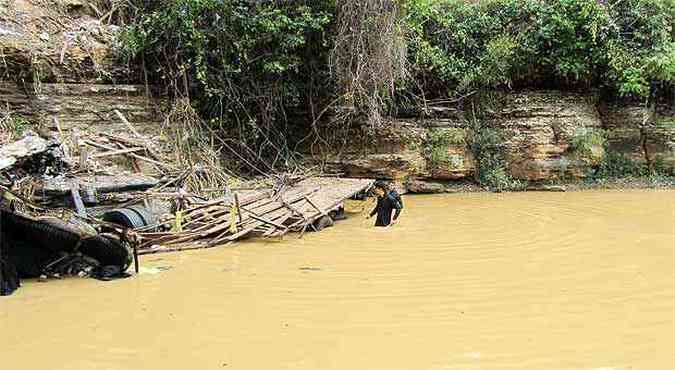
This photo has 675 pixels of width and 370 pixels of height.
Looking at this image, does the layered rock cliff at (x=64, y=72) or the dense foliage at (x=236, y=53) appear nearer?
the layered rock cliff at (x=64, y=72)

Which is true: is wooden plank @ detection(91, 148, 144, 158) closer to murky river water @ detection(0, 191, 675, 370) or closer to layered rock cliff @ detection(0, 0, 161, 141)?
layered rock cliff @ detection(0, 0, 161, 141)

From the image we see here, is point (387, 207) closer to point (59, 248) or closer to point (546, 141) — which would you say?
point (59, 248)

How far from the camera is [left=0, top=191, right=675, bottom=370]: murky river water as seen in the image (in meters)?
3.50

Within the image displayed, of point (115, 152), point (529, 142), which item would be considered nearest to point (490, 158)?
point (529, 142)

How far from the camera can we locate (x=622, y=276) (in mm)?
5262

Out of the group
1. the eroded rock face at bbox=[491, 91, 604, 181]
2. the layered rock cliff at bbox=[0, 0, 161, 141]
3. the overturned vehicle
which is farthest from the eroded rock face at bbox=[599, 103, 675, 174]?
the overturned vehicle

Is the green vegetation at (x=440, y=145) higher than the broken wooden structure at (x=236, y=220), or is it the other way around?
the green vegetation at (x=440, y=145)

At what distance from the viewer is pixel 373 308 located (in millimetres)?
4441

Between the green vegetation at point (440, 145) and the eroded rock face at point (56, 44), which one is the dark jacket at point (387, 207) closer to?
the green vegetation at point (440, 145)

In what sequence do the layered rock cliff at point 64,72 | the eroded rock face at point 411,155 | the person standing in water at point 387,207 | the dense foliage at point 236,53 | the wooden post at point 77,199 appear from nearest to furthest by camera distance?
the wooden post at point 77,199
the person standing in water at point 387,207
the layered rock cliff at point 64,72
the dense foliage at point 236,53
the eroded rock face at point 411,155

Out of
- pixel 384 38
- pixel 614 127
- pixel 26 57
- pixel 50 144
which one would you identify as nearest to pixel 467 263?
pixel 50 144

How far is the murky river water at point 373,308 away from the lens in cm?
350

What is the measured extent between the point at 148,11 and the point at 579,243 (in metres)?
8.99

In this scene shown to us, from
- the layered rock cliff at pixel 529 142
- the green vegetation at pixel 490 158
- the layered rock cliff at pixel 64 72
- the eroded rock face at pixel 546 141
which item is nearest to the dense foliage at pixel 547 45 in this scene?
the layered rock cliff at pixel 529 142
